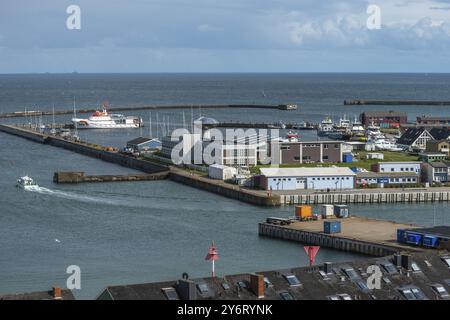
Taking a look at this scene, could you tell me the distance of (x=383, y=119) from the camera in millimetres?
80750

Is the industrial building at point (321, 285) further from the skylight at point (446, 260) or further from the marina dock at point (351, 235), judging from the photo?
the marina dock at point (351, 235)

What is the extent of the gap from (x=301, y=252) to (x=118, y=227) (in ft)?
25.3

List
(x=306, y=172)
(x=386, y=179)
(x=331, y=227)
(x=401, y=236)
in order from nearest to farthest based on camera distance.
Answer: (x=401, y=236) < (x=331, y=227) < (x=306, y=172) < (x=386, y=179)

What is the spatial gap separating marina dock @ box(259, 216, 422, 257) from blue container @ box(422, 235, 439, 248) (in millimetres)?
557

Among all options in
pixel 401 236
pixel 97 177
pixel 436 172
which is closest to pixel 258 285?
pixel 401 236

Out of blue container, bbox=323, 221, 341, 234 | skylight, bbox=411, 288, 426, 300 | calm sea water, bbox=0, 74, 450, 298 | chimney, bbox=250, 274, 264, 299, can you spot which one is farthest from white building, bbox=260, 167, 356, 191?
chimney, bbox=250, 274, 264, 299

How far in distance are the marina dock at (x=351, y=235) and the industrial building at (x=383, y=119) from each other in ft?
147

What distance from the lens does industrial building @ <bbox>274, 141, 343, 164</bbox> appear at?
51000mm

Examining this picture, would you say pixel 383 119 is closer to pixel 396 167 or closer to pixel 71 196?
pixel 396 167

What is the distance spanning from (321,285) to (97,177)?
31069 millimetres

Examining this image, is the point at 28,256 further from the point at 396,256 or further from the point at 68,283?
the point at 396,256

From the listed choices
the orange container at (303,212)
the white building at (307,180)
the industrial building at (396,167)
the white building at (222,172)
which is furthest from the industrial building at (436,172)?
the orange container at (303,212)

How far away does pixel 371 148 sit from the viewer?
192 ft

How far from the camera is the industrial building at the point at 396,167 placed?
4600cm
